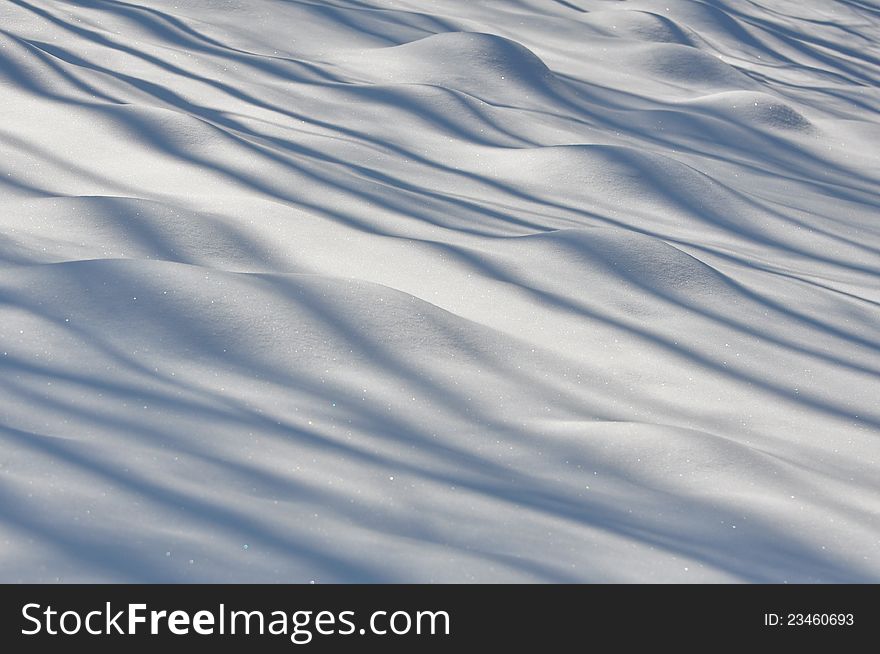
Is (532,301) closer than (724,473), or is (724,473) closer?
(724,473)

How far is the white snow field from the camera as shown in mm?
1562

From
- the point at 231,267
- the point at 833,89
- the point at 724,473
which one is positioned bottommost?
the point at 724,473

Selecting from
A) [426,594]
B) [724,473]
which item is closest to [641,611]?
[426,594]

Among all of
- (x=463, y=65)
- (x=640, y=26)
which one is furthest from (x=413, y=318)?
(x=640, y=26)

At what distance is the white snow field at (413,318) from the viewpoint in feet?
5.13

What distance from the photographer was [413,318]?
86.6 inches

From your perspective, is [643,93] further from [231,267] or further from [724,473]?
[724,473]

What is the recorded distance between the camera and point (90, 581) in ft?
4.42

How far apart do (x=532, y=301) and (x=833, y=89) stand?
149 inches

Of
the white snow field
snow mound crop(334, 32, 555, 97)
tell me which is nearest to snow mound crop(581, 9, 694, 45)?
the white snow field

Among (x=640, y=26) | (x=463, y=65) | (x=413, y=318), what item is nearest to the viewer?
(x=413, y=318)

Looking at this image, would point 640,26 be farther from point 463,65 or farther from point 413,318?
point 413,318

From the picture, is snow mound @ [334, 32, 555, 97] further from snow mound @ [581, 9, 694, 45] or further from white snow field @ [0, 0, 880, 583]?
snow mound @ [581, 9, 694, 45]

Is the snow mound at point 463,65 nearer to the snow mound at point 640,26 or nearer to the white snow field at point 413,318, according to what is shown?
the white snow field at point 413,318
